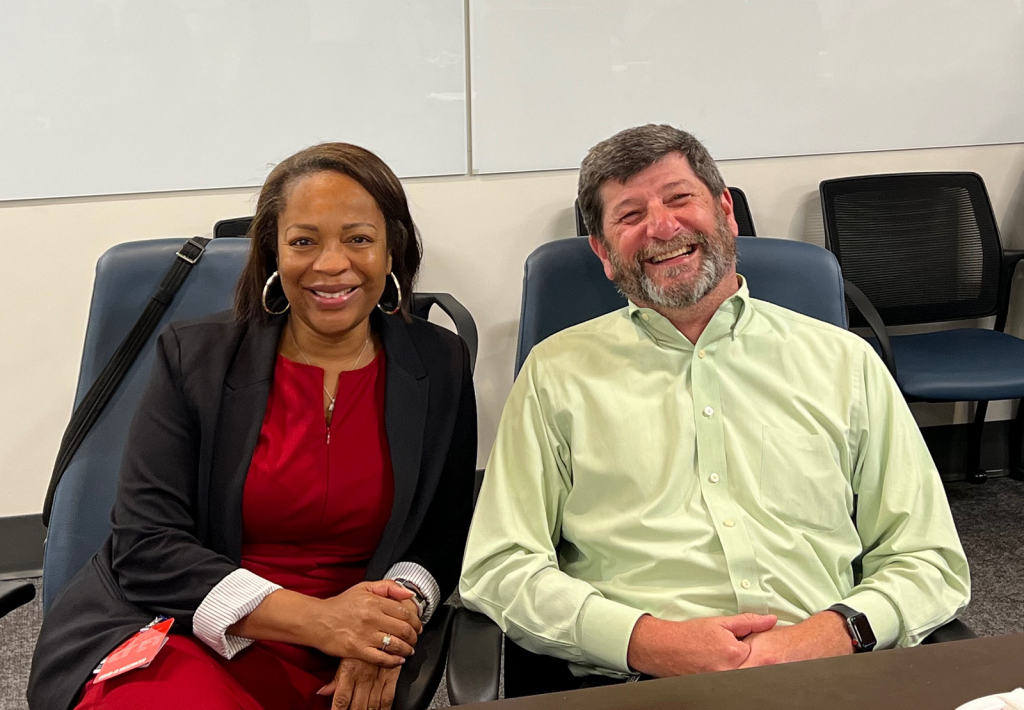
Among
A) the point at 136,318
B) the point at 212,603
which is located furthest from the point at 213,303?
the point at 212,603

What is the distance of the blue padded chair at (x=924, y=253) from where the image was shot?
300cm

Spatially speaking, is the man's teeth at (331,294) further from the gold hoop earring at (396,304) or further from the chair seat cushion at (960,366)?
the chair seat cushion at (960,366)

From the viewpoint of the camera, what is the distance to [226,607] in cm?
135

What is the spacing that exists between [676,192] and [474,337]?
96 cm

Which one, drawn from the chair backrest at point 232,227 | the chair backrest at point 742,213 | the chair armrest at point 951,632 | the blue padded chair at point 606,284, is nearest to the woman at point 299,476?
the blue padded chair at point 606,284

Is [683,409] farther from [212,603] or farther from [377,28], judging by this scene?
[377,28]

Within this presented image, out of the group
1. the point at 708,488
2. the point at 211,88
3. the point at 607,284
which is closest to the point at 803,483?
the point at 708,488

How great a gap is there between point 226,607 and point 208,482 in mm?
214

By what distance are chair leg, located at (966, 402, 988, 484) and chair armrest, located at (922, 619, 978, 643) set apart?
227 cm

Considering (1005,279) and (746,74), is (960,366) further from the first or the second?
(746,74)

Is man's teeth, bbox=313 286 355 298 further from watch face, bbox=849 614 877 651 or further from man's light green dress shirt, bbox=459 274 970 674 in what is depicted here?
watch face, bbox=849 614 877 651

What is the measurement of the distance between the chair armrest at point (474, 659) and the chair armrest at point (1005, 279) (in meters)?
2.54

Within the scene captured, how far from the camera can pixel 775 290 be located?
69.4 inches

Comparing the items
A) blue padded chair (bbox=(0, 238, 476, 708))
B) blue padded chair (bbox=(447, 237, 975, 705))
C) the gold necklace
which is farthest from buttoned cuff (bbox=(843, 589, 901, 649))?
blue padded chair (bbox=(0, 238, 476, 708))
